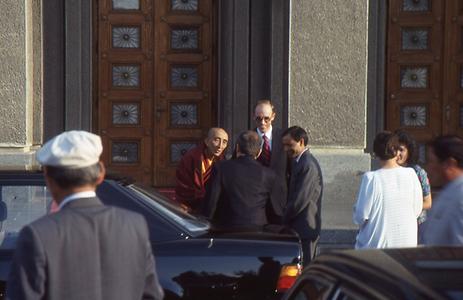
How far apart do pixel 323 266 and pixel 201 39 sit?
402 inches

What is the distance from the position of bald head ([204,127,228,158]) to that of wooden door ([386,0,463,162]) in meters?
5.37

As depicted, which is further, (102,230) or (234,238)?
(234,238)

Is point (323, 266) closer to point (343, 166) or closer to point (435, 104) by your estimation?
point (343, 166)

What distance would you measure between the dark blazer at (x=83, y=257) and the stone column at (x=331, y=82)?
340 inches

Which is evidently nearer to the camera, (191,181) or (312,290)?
(312,290)

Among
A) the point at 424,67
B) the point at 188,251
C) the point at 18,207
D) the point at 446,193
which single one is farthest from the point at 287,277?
the point at 424,67

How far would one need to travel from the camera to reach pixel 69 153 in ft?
11.6

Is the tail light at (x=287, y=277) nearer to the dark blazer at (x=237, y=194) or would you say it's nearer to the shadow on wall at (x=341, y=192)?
the dark blazer at (x=237, y=194)

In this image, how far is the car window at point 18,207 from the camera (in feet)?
19.9

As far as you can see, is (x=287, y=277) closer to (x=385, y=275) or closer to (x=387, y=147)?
(x=387, y=147)

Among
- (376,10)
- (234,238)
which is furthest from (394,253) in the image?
(376,10)

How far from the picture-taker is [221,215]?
25.4 feet

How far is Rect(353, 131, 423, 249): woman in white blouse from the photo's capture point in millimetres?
6637

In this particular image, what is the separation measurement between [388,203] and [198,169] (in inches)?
96.4
